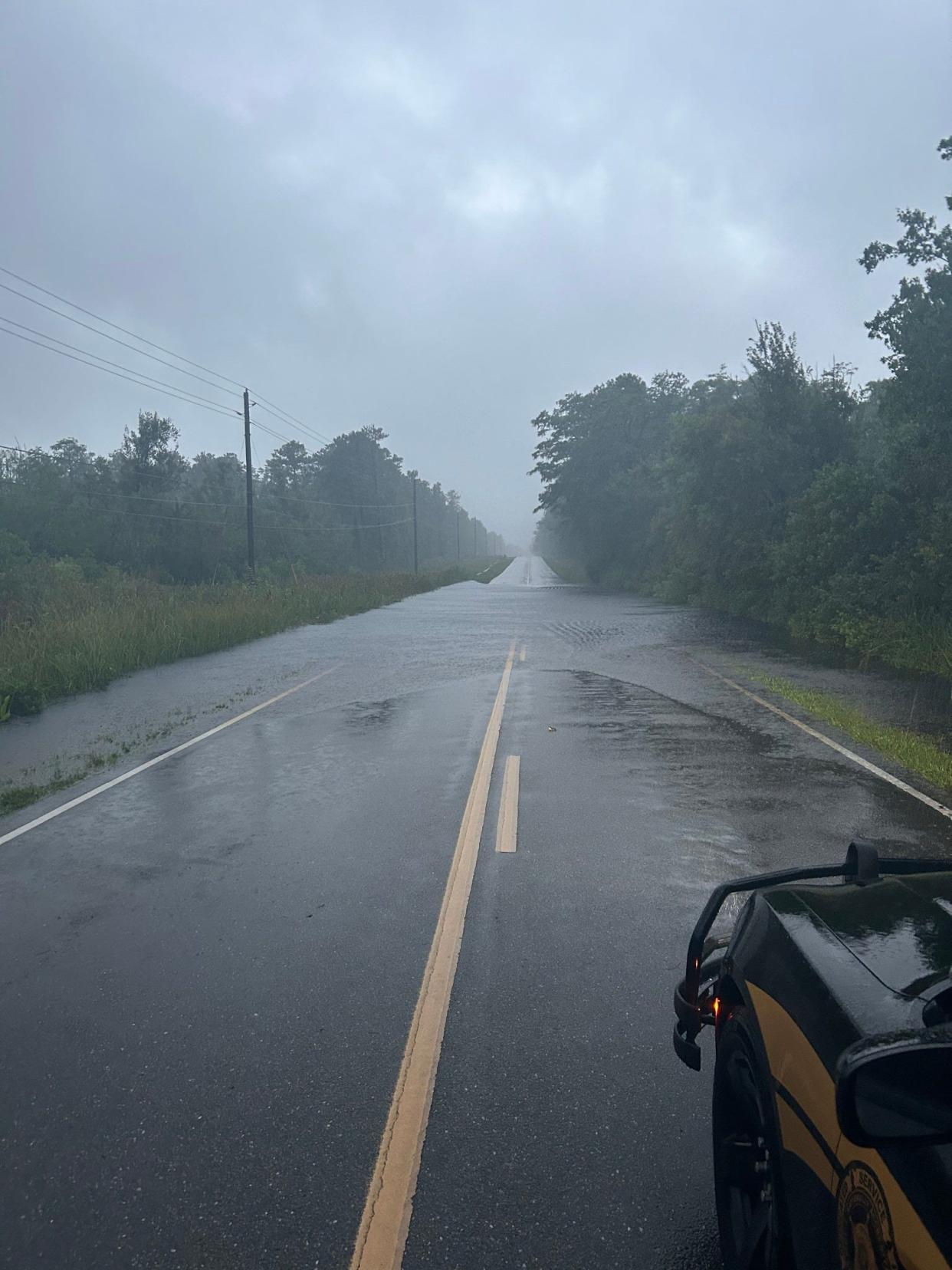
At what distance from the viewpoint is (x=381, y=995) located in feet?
14.5

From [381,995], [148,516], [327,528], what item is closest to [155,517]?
[148,516]

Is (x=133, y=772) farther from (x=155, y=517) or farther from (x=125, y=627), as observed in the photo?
(x=155, y=517)

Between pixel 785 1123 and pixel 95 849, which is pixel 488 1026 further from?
pixel 95 849

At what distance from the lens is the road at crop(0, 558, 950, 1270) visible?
292cm

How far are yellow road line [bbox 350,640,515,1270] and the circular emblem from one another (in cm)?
142

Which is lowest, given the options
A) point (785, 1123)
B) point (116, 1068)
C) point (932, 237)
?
point (116, 1068)

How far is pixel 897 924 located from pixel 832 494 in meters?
21.6

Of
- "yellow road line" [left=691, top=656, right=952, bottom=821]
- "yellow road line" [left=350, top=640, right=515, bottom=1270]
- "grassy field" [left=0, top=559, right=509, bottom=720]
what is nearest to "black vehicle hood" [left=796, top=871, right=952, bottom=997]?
"yellow road line" [left=350, top=640, right=515, bottom=1270]

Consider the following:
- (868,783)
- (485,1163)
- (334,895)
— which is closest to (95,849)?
(334,895)

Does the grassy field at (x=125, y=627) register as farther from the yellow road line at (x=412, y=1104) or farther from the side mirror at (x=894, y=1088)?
the side mirror at (x=894, y=1088)

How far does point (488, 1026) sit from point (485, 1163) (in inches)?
37.7

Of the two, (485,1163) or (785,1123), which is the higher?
(785,1123)

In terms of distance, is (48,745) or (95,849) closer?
(95,849)

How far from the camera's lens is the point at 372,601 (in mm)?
40781
